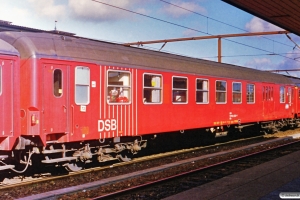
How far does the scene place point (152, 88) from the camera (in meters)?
11.9

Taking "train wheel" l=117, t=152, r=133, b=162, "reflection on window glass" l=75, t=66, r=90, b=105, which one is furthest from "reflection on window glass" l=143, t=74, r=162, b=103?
"reflection on window glass" l=75, t=66, r=90, b=105

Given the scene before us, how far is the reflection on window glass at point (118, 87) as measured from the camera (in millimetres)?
10430

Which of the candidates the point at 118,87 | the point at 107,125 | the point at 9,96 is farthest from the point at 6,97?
the point at 118,87

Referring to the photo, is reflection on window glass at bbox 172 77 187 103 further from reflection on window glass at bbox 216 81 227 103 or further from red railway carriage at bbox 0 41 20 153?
red railway carriage at bbox 0 41 20 153

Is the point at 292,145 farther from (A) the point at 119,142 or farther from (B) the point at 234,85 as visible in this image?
(A) the point at 119,142

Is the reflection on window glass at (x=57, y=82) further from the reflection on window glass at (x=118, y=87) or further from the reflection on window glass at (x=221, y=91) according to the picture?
the reflection on window glass at (x=221, y=91)

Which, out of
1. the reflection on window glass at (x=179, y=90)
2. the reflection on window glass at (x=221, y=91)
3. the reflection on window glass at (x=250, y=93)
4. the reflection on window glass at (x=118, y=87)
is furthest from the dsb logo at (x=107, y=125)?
the reflection on window glass at (x=250, y=93)

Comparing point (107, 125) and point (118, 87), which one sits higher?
point (118, 87)

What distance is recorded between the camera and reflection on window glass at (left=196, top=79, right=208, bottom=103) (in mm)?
14084

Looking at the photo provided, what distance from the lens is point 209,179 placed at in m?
9.33

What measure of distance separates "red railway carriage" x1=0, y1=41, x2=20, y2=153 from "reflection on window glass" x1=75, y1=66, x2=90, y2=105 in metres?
1.50

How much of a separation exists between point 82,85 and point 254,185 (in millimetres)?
4706

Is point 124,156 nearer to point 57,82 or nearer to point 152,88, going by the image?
point 152,88

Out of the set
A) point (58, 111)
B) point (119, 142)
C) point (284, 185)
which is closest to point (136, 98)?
point (119, 142)
